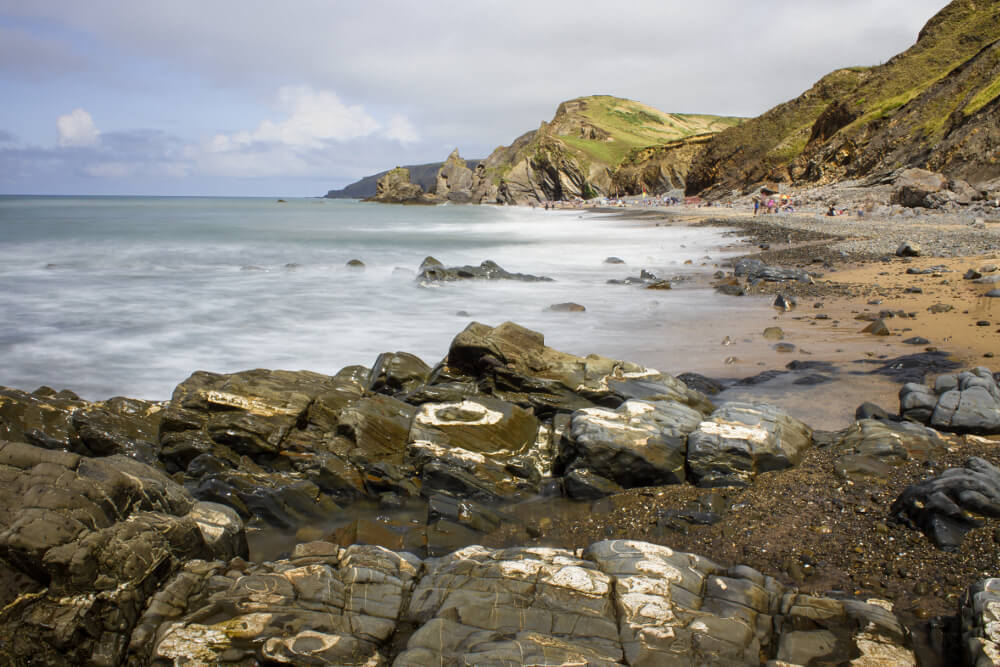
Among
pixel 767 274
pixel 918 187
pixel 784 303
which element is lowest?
pixel 784 303

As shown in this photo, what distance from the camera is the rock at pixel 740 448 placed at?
4641 millimetres

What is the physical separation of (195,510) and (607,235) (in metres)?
32.4

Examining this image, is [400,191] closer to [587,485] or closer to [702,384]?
[702,384]

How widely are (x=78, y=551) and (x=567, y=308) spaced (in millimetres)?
10524

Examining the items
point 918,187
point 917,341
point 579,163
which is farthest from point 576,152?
point 917,341

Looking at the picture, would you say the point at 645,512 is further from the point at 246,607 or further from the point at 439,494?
the point at 246,607

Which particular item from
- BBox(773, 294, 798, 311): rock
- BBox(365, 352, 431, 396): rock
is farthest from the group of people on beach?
BBox(365, 352, 431, 396): rock

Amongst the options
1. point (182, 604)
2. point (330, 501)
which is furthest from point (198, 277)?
point (182, 604)

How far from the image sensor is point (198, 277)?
19.4 meters

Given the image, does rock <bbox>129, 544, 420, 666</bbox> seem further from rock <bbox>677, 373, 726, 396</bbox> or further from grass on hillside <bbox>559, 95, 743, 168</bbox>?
grass on hillside <bbox>559, 95, 743, 168</bbox>

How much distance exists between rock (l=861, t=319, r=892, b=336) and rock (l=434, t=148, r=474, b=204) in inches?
4809

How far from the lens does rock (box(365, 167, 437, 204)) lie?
426 feet

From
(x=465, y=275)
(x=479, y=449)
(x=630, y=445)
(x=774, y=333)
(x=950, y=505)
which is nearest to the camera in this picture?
(x=950, y=505)

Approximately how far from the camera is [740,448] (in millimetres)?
4754
